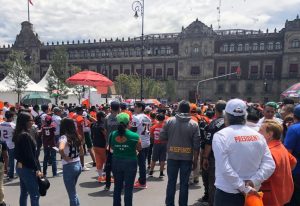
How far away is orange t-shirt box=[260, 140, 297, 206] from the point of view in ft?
12.0

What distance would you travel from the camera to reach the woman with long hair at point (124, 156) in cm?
538

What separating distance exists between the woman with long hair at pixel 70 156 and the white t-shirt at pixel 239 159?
2.62 metres

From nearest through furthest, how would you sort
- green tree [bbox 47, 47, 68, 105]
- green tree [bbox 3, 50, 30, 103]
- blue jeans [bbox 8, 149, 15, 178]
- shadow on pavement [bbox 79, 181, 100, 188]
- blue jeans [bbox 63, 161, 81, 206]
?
blue jeans [bbox 63, 161, 81, 206] < shadow on pavement [bbox 79, 181, 100, 188] < blue jeans [bbox 8, 149, 15, 178] < green tree [bbox 3, 50, 30, 103] < green tree [bbox 47, 47, 68, 105]

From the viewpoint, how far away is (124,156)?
5398mm

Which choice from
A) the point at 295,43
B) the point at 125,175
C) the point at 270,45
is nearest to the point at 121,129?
the point at 125,175

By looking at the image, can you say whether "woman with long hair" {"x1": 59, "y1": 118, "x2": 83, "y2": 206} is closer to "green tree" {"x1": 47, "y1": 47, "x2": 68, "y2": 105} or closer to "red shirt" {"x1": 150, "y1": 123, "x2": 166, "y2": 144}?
"red shirt" {"x1": 150, "y1": 123, "x2": 166, "y2": 144}

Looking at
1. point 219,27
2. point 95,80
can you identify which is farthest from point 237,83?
point 95,80

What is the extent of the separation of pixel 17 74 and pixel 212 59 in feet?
124

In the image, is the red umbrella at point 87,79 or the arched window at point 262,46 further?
the arched window at point 262,46

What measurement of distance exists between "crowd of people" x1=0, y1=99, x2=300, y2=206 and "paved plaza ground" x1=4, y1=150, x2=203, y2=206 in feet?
0.94

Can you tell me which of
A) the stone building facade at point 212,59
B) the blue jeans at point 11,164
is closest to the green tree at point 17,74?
the blue jeans at point 11,164

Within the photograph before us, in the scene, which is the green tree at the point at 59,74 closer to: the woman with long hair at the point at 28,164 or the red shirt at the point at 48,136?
the red shirt at the point at 48,136

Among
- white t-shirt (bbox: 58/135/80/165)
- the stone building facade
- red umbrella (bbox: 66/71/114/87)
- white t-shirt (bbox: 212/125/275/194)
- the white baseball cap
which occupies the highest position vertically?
the stone building facade

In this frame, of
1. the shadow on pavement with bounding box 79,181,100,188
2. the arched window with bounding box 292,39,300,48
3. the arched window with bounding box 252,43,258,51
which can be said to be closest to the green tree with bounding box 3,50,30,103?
the shadow on pavement with bounding box 79,181,100,188
